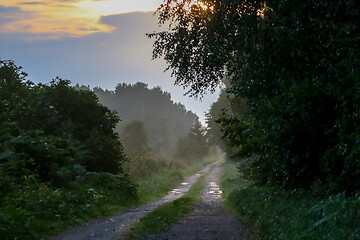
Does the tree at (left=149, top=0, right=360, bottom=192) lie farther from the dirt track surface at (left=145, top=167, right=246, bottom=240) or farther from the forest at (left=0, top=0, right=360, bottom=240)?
the dirt track surface at (left=145, top=167, right=246, bottom=240)

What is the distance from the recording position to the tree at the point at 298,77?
923 centimetres

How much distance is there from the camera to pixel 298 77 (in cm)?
1098

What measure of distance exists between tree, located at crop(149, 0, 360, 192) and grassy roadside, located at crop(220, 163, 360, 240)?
26.3 inches

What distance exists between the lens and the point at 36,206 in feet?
41.0

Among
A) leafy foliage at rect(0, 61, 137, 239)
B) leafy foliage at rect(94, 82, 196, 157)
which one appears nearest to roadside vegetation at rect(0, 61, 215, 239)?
leafy foliage at rect(0, 61, 137, 239)

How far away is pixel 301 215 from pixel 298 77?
3.69m

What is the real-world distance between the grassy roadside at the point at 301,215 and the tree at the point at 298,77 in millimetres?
669

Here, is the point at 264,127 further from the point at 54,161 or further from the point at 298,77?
the point at 54,161

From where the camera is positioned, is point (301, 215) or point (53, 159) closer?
point (301, 215)

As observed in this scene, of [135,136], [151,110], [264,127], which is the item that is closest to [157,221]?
[264,127]

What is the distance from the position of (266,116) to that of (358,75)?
3648mm

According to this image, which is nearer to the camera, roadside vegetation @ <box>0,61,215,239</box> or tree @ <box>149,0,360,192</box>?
tree @ <box>149,0,360,192</box>

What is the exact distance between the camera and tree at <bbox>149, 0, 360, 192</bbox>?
363 inches

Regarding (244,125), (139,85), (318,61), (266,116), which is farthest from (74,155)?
(139,85)
